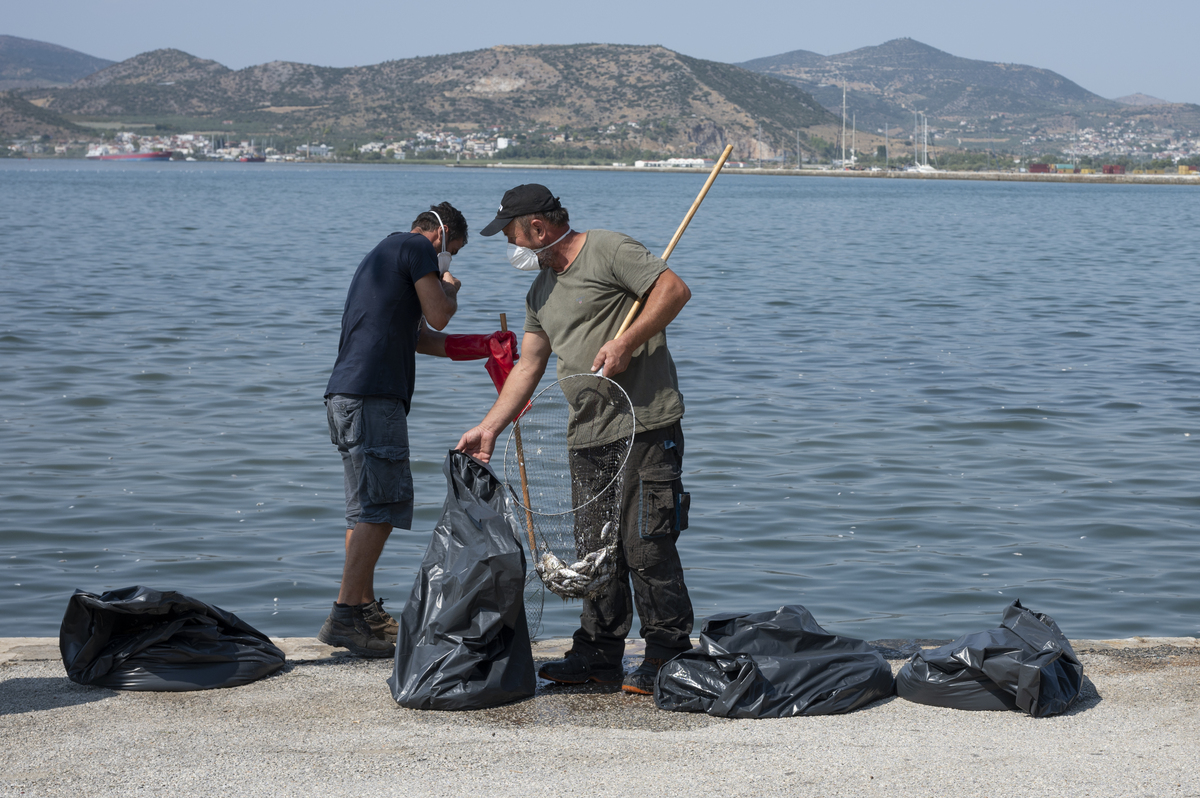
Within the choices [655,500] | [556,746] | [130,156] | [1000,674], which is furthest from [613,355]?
[130,156]

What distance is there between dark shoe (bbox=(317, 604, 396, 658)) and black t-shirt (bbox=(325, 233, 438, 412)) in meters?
0.94

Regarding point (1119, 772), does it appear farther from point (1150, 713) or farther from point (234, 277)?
point (234, 277)

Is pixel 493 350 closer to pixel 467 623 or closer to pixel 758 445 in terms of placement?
pixel 467 623

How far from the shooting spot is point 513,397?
4695 mm

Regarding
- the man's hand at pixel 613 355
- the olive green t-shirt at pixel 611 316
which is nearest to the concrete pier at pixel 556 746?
the olive green t-shirt at pixel 611 316

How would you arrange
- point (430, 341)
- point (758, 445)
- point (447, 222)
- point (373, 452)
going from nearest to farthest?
point (373, 452), point (447, 222), point (430, 341), point (758, 445)

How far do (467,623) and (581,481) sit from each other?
71cm

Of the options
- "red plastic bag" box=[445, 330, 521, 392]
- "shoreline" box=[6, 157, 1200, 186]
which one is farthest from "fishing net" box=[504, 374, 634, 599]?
"shoreline" box=[6, 157, 1200, 186]

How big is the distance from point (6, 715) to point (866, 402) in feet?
31.9

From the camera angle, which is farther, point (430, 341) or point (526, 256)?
point (430, 341)

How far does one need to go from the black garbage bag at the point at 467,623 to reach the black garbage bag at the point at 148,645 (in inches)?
27.5

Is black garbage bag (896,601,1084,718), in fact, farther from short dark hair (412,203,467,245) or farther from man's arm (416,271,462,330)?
short dark hair (412,203,467,245)

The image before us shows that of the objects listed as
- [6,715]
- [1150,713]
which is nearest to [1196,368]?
[1150,713]

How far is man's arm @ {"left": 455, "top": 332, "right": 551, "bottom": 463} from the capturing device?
4.64 metres
